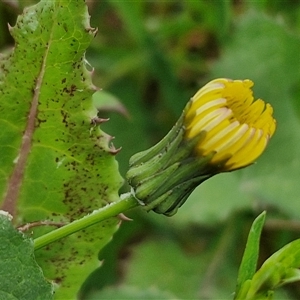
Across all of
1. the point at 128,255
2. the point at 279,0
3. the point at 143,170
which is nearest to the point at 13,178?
the point at 143,170

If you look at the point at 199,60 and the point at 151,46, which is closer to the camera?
the point at 151,46

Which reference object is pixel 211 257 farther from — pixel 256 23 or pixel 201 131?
pixel 201 131

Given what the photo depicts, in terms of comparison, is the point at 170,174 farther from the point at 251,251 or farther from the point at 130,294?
the point at 130,294

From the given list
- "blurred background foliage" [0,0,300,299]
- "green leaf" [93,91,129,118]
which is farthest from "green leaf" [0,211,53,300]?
"blurred background foliage" [0,0,300,299]

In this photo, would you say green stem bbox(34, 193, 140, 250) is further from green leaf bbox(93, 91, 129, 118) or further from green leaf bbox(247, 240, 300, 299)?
green leaf bbox(93, 91, 129, 118)

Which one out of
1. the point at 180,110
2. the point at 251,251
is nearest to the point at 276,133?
the point at 180,110

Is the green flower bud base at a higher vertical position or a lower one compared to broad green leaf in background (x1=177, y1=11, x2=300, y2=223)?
lower

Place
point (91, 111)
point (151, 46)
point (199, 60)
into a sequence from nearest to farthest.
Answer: point (91, 111), point (151, 46), point (199, 60)
